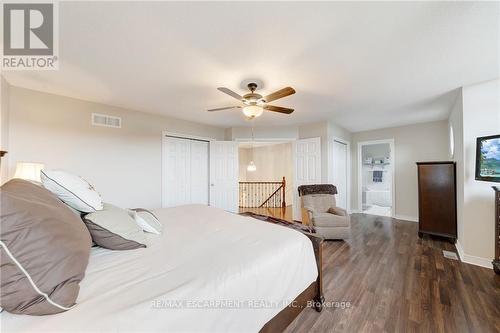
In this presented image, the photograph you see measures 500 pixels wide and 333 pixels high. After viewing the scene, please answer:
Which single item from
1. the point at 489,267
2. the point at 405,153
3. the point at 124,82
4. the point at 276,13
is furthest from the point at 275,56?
the point at 405,153

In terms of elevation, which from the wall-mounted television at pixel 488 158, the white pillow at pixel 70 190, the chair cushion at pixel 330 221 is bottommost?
the chair cushion at pixel 330 221

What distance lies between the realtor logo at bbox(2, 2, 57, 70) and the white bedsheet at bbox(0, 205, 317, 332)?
1819 millimetres

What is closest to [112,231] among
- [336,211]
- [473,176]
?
[336,211]

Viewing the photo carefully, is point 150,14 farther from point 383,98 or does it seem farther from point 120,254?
point 383,98

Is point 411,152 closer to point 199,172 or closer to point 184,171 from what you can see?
point 199,172

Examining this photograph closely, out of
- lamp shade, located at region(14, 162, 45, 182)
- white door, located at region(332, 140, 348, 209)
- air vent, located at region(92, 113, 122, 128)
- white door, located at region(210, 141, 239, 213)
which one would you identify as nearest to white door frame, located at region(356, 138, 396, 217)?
white door, located at region(332, 140, 348, 209)

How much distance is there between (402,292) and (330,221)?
143cm

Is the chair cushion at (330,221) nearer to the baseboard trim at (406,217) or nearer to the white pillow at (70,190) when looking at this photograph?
the baseboard trim at (406,217)

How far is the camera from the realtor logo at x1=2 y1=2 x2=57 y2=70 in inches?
56.1

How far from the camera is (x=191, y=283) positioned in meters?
0.93

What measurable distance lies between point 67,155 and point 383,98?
5035mm

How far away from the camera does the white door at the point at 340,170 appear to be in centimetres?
479

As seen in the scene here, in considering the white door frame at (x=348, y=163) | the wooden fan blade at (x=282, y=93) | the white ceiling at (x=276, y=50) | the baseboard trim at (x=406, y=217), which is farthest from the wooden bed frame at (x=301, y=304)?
the baseboard trim at (x=406, y=217)

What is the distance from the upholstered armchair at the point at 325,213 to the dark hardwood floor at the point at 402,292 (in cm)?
24
